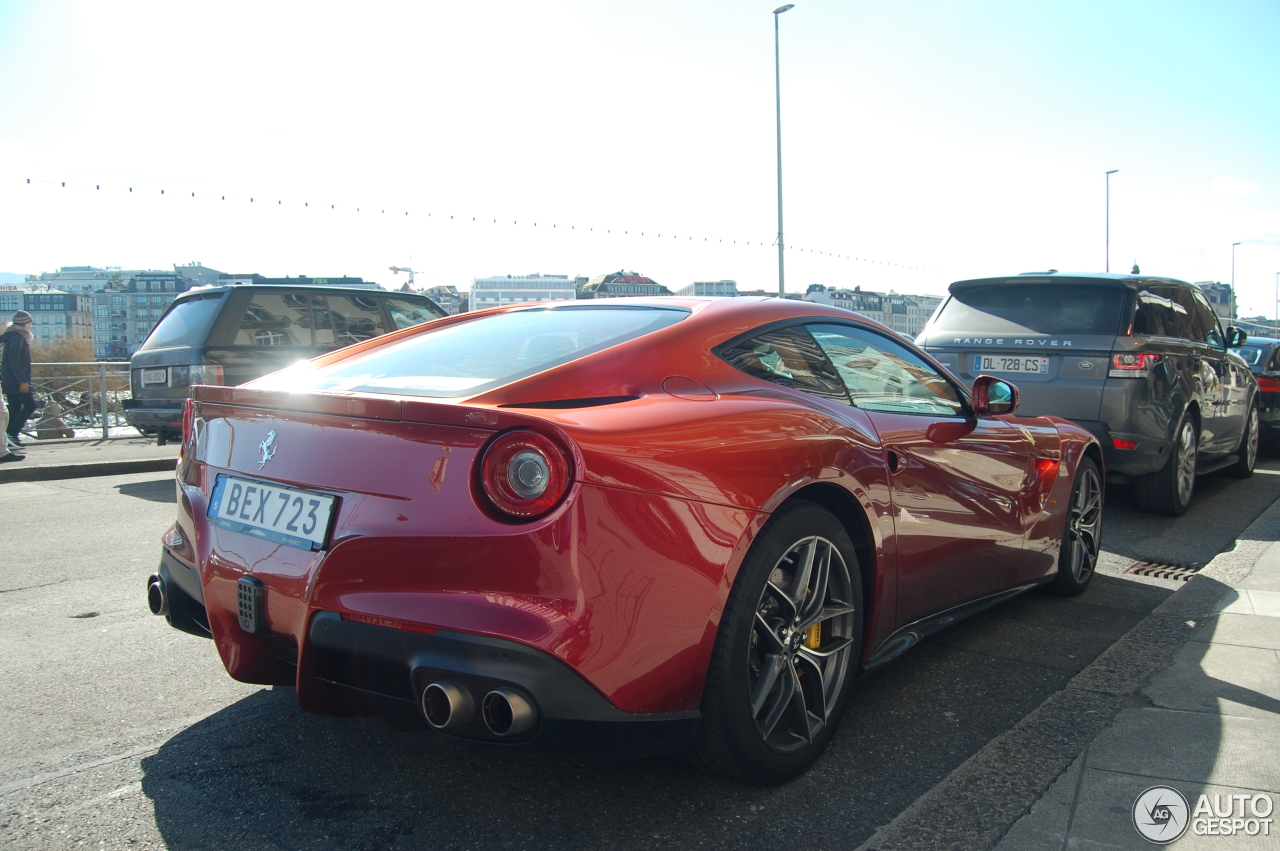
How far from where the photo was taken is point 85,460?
33.3 feet

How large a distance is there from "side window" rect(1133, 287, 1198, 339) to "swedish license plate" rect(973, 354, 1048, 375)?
645 mm

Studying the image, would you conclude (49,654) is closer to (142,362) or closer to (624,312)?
(624,312)

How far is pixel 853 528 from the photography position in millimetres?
2898

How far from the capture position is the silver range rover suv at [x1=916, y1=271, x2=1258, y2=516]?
21.0 ft

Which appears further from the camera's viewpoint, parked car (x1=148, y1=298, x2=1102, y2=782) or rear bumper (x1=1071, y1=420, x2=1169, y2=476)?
rear bumper (x1=1071, y1=420, x2=1169, y2=476)

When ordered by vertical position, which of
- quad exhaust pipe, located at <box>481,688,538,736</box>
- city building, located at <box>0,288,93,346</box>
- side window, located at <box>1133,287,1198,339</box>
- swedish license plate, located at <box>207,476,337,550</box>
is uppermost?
city building, located at <box>0,288,93,346</box>

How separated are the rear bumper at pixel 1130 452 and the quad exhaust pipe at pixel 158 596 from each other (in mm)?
5581

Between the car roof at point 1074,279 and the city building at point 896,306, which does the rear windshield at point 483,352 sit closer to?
the car roof at point 1074,279

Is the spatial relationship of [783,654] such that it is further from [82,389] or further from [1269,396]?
[82,389]

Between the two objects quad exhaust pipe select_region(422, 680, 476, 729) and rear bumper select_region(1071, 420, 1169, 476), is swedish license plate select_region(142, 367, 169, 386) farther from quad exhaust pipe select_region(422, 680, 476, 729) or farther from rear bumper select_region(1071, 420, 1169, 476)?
quad exhaust pipe select_region(422, 680, 476, 729)

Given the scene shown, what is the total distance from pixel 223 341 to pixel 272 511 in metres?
7.53

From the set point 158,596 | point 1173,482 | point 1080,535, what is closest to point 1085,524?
point 1080,535

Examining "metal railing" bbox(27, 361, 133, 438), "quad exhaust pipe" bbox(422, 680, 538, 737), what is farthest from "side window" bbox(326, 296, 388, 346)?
"quad exhaust pipe" bbox(422, 680, 538, 737)

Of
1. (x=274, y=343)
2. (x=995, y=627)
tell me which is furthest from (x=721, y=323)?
(x=274, y=343)
